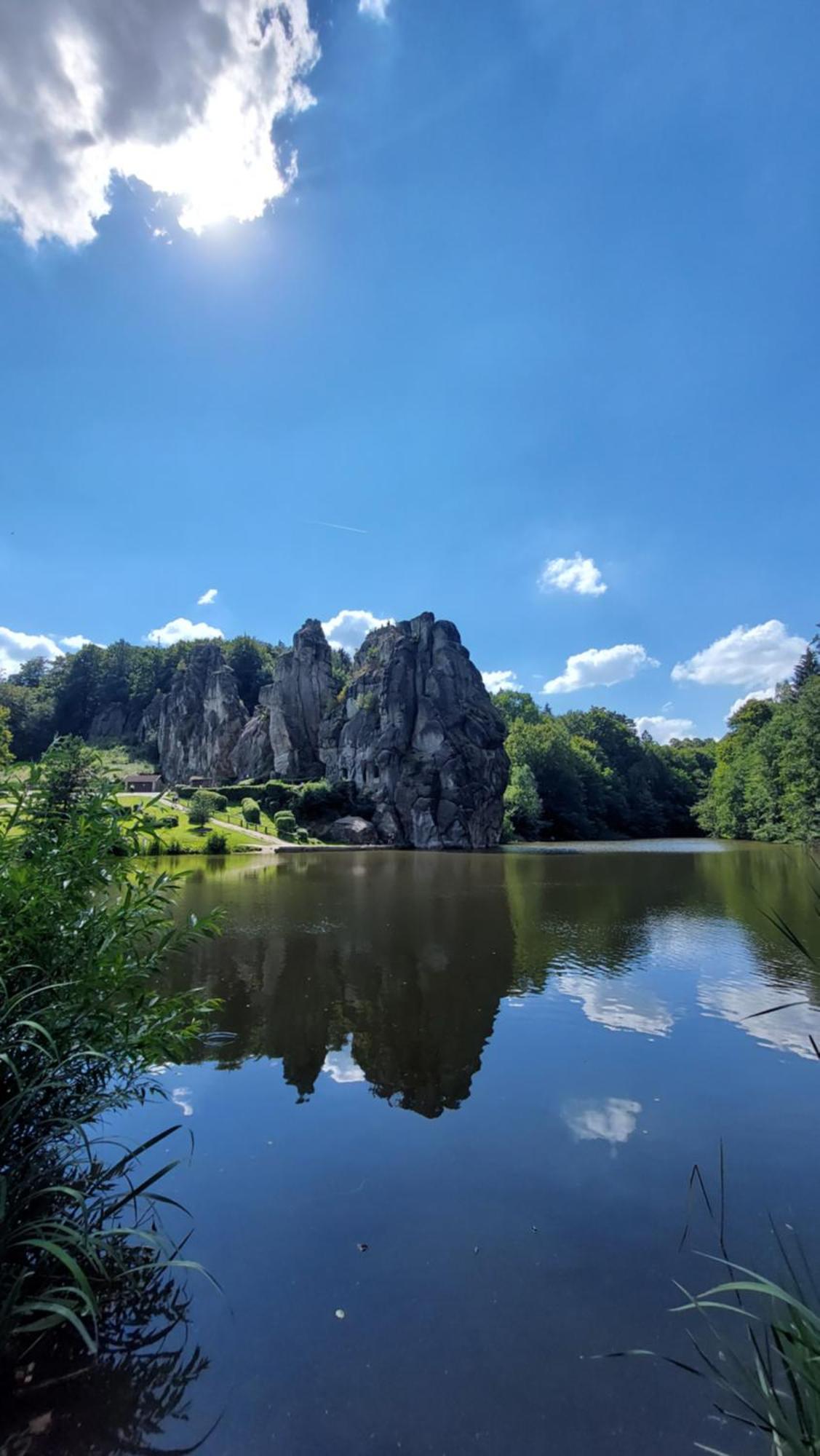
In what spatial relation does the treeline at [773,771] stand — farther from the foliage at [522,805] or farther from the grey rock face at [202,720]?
the grey rock face at [202,720]

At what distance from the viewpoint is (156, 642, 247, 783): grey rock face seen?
301 ft

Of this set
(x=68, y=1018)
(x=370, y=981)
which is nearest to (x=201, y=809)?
(x=370, y=981)

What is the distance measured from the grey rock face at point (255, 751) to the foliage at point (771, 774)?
189 feet

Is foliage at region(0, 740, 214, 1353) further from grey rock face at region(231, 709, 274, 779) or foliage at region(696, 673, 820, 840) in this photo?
grey rock face at region(231, 709, 274, 779)

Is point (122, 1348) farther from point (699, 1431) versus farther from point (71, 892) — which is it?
point (699, 1431)

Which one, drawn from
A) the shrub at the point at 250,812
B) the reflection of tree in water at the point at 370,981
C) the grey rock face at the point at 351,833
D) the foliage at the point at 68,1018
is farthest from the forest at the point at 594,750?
the foliage at the point at 68,1018

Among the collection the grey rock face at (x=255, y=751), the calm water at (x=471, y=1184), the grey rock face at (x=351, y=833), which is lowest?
the calm water at (x=471, y=1184)

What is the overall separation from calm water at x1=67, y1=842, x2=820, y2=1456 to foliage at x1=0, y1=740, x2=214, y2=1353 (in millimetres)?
989

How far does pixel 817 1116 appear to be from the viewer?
7.53 meters

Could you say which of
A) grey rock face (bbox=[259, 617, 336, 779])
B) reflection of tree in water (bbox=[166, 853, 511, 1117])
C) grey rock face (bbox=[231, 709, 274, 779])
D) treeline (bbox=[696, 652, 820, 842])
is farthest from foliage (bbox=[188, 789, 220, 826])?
treeline (bbox=[696, 652, 820, 842])

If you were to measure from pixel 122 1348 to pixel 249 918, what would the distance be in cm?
1768

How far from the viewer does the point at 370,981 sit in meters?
13.3

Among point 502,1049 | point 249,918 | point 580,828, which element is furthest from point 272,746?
point 502,1049

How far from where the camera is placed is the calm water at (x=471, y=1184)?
3719 mm
